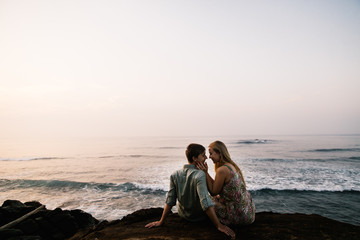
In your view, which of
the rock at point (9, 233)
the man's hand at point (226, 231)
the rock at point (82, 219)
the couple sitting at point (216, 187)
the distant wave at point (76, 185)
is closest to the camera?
the man's hand at point (226, 231)

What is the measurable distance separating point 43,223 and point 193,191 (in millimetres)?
5118

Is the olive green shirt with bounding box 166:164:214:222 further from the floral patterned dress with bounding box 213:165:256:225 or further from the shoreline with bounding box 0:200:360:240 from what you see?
the floral patterned dress with bounding box 213:165:256:225

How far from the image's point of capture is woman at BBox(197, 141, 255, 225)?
3.05m

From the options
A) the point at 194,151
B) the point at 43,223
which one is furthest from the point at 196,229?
the point at 43,223

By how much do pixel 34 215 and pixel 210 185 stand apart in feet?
19.5

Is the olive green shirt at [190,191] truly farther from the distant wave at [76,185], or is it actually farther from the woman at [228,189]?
the distant wave at [76,185]

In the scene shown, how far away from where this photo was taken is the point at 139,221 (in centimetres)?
427

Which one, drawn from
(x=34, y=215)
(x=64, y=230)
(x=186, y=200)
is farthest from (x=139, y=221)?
(x=34, y=215)

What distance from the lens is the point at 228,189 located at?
312cm

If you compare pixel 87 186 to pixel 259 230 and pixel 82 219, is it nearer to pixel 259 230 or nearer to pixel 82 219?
pixel 82 219

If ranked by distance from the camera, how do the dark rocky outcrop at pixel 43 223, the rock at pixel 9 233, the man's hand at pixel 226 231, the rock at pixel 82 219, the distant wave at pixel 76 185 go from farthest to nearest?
the distant wave at pixel 76 185, the rock at pixel 82 219, the dark rocky outcrop at pixel 43 223, the rock at pixel 9 233, the man's hand at pixel 226 231

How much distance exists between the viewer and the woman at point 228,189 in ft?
10.0

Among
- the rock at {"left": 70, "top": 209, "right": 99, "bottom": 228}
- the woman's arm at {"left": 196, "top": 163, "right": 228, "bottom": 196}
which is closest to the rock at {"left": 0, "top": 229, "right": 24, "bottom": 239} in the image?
the rock at {"left": 70, "top": 209, "right": 99, "bottom": 228}

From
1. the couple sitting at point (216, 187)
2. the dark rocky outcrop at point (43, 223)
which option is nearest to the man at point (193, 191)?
the couple sitting at point (216, 187)
